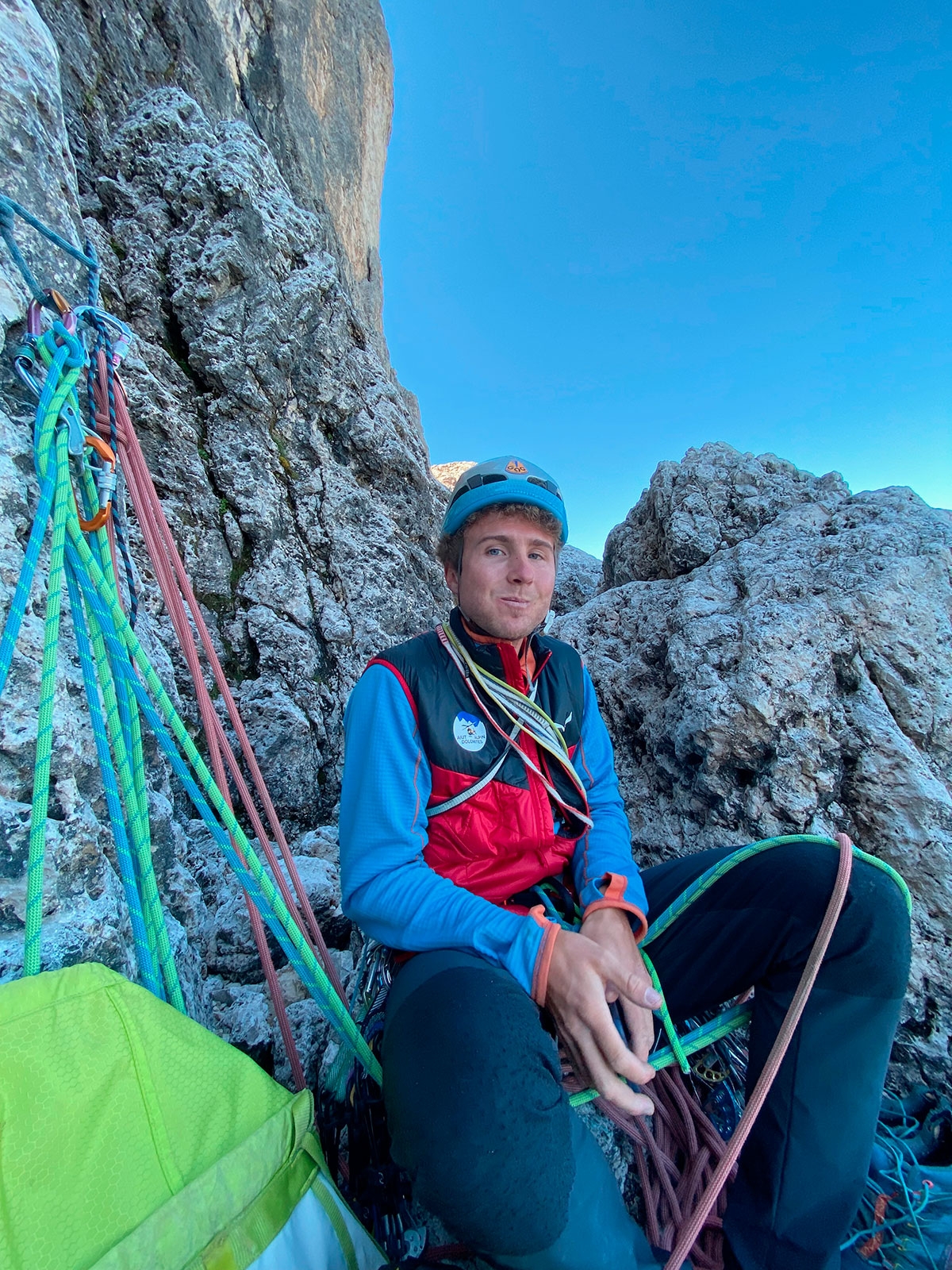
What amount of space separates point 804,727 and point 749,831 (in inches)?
21.9

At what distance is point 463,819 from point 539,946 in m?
0.50

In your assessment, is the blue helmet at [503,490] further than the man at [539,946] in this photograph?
Yes

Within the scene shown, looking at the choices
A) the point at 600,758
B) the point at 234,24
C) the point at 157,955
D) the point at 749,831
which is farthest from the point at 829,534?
the point at 234,24

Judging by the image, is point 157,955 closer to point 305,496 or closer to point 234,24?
point 305,496

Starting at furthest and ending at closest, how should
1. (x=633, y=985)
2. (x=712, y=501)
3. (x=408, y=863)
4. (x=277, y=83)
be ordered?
(x=277, y=83) → (x=712, y=501) → (x=408, y=863) → (x=633, y=985)

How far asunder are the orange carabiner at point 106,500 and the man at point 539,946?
2.93ft

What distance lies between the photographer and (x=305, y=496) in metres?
4.50

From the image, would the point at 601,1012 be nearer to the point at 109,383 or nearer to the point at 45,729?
the point at 45,729

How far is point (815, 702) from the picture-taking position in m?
2.52

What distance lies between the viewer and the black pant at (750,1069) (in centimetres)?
103

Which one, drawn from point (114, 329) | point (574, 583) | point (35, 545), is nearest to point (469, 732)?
point (35, 545)

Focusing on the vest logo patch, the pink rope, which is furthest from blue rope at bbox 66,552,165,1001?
the pink rope

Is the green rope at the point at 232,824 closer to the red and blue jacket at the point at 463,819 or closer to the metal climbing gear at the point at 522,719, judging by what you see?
the red and blue jacket at the point at 463,819

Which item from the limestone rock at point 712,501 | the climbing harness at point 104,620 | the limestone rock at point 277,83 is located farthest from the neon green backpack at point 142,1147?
the limestone rock at point 712,501
